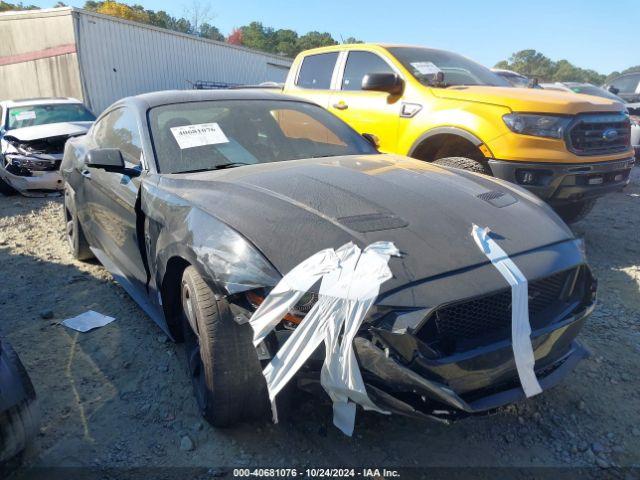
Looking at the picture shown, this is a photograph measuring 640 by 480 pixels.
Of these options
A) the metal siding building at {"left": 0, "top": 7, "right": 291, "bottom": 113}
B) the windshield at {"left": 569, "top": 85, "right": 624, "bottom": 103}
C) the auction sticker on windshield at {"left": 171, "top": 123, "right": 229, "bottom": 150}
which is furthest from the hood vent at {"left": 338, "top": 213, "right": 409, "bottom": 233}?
the metal siding building at {"left": 0, "top": 7, "right": 291, "bottom": 113}

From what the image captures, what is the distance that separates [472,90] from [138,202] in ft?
10.2

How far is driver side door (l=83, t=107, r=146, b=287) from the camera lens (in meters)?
2.92

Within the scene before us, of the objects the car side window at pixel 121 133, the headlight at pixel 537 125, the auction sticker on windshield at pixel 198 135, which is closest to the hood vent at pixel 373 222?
the auction sticker on windshield at pixel 198 135

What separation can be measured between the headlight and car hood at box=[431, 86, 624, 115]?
55mm

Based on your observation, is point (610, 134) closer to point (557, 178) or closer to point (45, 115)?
point (557, 178)

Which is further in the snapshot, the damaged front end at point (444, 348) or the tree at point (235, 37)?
the tree at point (235, 37)

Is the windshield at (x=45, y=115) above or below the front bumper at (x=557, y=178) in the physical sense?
below

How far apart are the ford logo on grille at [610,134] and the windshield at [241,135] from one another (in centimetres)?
218

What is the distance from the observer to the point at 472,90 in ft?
14.2

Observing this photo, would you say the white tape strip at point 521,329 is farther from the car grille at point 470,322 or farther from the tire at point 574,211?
the tire at point 574,211

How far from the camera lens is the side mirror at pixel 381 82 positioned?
4480 millimetres

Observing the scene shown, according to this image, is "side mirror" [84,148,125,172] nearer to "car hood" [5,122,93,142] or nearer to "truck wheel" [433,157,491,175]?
"truck wheel" [433,157,491,175]

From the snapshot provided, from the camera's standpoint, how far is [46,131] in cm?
747

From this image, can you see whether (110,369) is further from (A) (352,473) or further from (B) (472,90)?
(B) (472,90)
